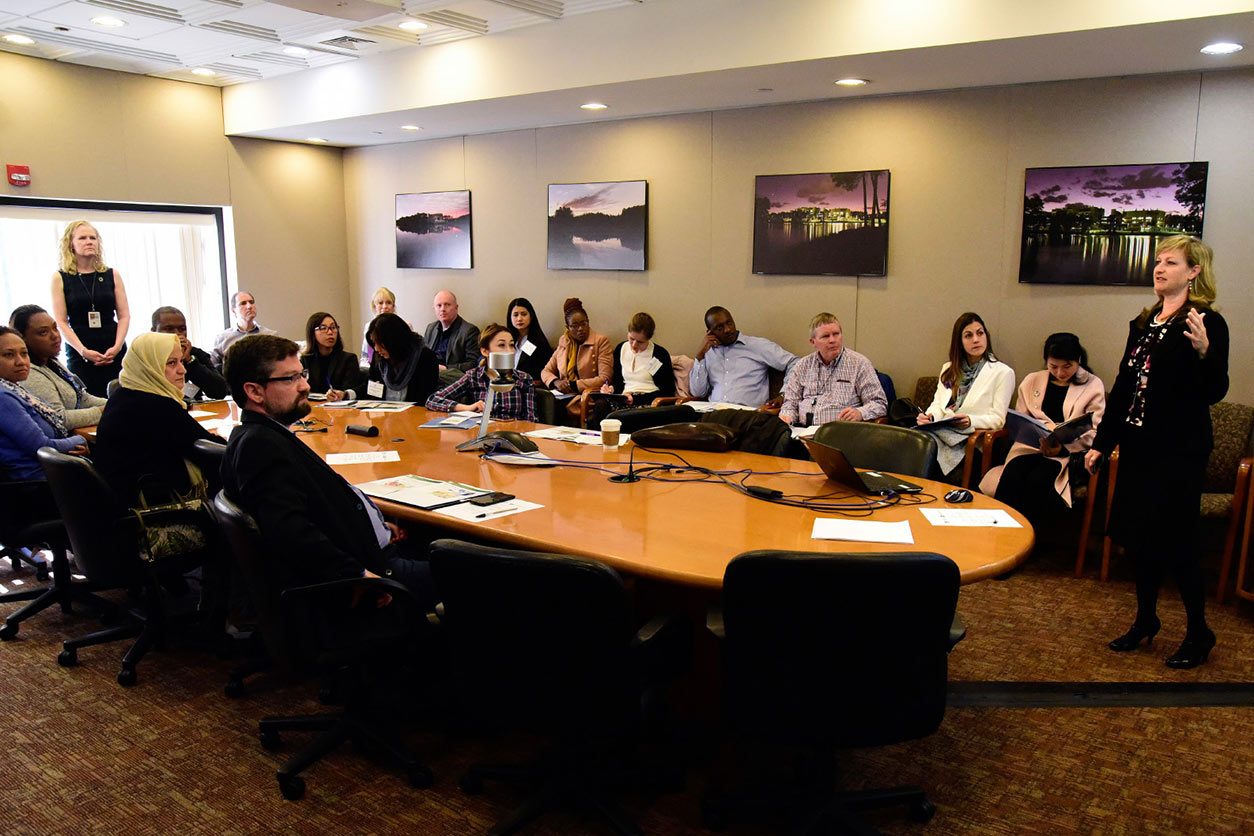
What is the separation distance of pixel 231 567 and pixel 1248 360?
5.38m

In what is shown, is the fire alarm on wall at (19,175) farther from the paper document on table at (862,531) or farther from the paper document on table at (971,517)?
the paper document on table at (971,517)

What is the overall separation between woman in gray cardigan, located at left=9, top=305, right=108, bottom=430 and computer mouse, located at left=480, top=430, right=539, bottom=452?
2.40 metres

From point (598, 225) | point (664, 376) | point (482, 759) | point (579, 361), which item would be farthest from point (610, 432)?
point (598, 225)

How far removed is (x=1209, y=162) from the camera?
5.18 metres

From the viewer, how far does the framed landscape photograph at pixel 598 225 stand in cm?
744

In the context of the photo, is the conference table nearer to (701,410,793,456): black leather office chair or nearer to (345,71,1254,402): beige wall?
(701,410,793,456): black leather office chair

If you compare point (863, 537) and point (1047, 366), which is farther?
point (1047, 366)

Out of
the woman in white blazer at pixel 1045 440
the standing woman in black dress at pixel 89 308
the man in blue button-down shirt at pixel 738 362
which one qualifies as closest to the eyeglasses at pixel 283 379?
the woman in white blazer at pixel 1045 440

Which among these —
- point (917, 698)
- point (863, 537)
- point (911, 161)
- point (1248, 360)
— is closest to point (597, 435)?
point (863, 537)

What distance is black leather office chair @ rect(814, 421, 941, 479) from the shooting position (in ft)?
11.8

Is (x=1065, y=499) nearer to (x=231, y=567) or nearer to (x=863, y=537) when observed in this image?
(x=863, y=537)

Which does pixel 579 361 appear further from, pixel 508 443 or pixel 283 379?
pixel 283 379

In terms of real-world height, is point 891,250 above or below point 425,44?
below

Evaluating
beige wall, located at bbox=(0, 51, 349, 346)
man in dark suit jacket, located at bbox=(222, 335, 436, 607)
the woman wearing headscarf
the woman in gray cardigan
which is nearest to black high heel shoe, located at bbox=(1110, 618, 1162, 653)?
man in dark suit jacket, located at bbox=(222, 335, 436, 607)
